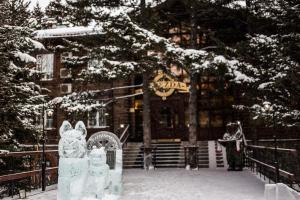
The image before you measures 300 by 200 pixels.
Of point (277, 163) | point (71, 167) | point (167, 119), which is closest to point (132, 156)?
point (167, 119)

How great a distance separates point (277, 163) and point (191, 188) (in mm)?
2902

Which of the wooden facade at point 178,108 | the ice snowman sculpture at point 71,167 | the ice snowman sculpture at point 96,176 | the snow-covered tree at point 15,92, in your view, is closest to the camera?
the ice snowman sculpture at point 71,167

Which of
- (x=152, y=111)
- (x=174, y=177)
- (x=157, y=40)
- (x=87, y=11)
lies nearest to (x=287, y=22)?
(x=157, y=40)

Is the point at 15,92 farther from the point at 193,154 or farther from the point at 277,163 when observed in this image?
the point at 277,163

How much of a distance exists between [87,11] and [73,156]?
12089 mm

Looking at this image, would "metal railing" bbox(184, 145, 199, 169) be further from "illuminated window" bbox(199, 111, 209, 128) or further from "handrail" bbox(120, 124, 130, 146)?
"illuminated window" bbox(199, 111, 209, 128)

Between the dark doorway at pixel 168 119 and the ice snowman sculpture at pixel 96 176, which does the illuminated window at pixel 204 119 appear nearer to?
the dark doorway at pixel 168 119

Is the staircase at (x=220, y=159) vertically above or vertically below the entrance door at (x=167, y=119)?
below

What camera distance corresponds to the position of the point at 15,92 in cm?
1405

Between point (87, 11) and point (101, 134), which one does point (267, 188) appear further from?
point (87, 11)

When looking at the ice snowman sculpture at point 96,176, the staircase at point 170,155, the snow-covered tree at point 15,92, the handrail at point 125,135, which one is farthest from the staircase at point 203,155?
the ice snowman sculpture at point 96,176

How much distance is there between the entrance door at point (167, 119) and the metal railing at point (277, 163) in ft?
21.1

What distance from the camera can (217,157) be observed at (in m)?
21.0

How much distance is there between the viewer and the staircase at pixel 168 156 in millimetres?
20734
